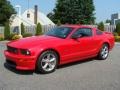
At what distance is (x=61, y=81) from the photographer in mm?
7730

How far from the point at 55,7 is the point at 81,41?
4634cm

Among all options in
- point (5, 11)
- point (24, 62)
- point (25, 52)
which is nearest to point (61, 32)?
point (25, 52)

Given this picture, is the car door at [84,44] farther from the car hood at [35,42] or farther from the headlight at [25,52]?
the headlight at [25,52]

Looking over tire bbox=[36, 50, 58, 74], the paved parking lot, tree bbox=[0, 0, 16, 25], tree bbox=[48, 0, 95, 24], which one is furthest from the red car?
tree bbox=[48, 0, 95, 24]

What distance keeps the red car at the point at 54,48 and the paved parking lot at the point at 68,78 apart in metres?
0.30

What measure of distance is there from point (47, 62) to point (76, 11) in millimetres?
44224

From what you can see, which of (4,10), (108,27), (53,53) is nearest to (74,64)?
(53,53)

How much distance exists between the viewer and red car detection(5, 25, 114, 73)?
8445mm

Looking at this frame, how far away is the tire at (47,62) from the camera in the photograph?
8578mm

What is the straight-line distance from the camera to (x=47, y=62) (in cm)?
880

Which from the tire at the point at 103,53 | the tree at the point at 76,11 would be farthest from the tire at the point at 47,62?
the tree at the point at 76,11

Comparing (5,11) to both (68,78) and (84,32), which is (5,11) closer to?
(84,32)

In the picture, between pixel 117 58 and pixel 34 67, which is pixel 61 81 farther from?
pixel 117 58

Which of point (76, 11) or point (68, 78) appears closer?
point (68, 78)
